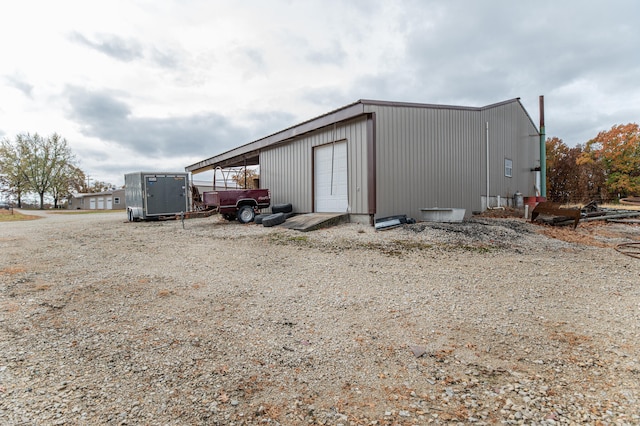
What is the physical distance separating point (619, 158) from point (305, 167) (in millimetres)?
33476

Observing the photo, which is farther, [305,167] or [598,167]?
[598,167]

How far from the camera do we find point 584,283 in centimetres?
424

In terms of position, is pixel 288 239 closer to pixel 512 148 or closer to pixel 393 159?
pixel 393 159

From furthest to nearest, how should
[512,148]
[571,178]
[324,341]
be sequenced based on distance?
1. [571,178]
2. [512,148]
3. [324,341]

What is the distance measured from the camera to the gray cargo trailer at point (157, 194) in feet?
47.6

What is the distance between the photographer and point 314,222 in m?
9.14

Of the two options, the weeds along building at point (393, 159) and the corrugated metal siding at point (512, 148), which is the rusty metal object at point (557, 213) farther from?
the corrugated metal siding at point (512, 148)

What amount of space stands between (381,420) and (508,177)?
15.2m

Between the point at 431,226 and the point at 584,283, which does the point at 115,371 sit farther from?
the point at 431,226

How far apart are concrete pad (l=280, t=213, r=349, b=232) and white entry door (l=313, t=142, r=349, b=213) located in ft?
1.65

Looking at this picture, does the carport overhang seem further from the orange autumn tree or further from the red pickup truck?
the orange autumn tree

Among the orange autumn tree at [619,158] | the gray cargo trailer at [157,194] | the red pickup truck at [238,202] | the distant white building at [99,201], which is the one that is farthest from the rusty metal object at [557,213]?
the distant white building at [99,201]

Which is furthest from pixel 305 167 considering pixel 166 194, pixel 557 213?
pixel 557 213

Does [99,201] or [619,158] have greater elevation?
[619,158]
